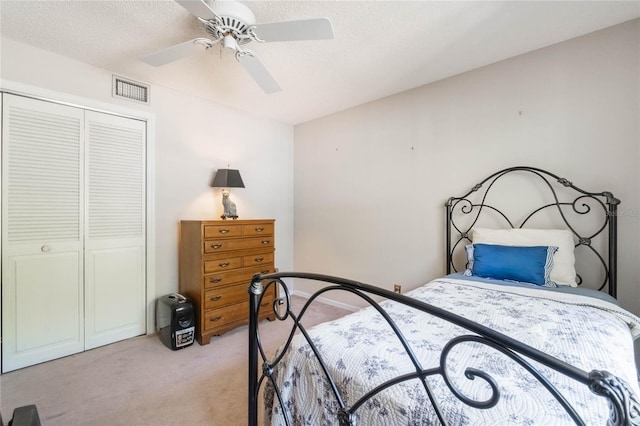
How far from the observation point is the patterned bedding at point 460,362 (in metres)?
0.78

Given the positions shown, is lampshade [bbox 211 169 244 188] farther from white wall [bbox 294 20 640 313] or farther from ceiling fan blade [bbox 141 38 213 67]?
ceiling fan blade [bbox 141 38 213 67]

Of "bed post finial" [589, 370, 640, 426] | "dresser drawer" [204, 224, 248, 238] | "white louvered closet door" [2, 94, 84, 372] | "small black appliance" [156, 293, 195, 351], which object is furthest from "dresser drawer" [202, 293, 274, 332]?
"bed post finial" [589, 370, 640, 426]

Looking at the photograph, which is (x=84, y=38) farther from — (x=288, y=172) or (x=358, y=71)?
(x=288, y=172)

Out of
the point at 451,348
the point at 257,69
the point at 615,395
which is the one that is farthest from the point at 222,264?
the point at 615,395

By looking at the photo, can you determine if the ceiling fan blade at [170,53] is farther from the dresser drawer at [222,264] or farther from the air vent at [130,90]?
the dresser drawer at [222,264]

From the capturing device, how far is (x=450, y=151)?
2.77m

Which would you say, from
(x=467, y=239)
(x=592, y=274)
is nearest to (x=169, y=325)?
(x=467, y=239)

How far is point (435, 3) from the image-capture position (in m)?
1.78

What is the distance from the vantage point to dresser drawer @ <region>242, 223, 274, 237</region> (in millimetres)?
3023

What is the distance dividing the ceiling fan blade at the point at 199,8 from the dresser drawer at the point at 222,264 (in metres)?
1.97

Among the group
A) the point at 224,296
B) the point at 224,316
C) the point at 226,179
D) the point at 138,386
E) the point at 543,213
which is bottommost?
the point at 138,386

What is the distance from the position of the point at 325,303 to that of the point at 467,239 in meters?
1.95

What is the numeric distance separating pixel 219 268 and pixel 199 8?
6.92 ft

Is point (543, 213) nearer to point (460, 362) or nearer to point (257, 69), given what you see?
point (460, 362)
